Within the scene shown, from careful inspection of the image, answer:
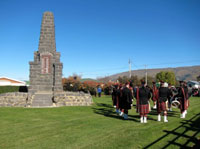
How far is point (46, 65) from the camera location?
19969 mm

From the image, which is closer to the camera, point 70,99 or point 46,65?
point 70,99

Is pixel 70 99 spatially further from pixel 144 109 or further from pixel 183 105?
pixel 183 105

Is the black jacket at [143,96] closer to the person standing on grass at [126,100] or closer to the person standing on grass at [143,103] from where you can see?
the person standing on grass at [143,103]

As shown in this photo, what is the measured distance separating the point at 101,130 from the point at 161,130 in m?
2.36

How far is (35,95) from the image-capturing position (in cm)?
1783

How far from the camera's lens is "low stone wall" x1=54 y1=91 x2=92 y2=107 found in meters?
17.2

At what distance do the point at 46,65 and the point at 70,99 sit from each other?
4.89 metres

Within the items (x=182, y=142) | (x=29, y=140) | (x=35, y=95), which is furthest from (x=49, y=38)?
(x=182, y=142)

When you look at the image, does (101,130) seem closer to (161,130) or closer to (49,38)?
(161,130)

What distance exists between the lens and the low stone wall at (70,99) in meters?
17.2

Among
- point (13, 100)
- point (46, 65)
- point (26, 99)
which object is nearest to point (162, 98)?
point (26, 99)

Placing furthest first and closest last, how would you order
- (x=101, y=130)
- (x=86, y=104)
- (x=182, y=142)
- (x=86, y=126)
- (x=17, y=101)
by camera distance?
1. (x=86, y=104)
2. (x=17, y=101)
3. (x=86, y=126)
4. (x=101, y=130)
5. (x=182, y=142)

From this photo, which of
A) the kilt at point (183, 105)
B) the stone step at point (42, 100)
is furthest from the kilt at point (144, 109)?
the stone step at point (42, 100)

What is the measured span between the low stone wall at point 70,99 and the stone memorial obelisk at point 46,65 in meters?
1.96
